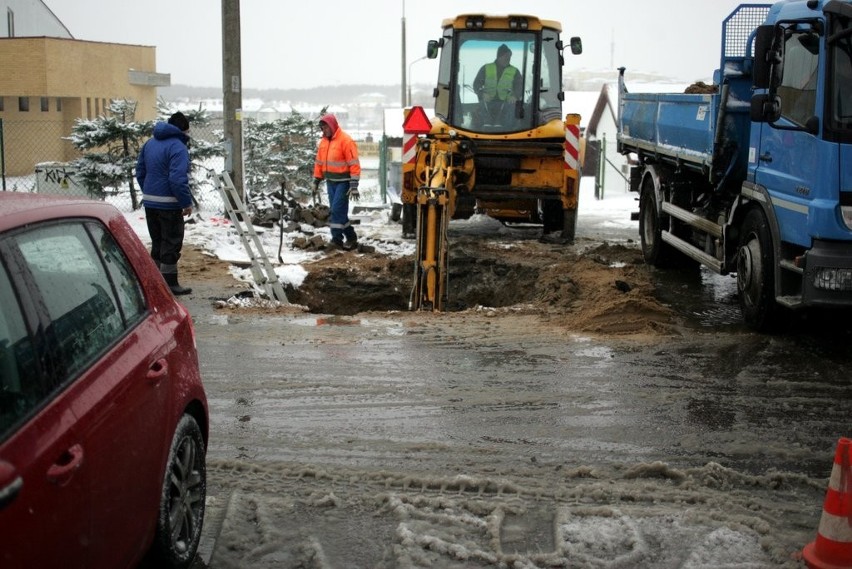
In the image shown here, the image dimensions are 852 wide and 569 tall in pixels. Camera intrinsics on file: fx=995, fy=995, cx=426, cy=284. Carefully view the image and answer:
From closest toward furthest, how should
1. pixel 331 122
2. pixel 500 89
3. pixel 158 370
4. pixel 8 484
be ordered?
pixel 8 484 < pixel 158 370 < pixel 331 122 < pixel 500 89

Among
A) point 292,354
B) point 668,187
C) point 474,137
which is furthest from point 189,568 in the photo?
point 474,137

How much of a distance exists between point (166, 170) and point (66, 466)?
8.60 metres

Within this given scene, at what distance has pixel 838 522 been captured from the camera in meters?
4.28

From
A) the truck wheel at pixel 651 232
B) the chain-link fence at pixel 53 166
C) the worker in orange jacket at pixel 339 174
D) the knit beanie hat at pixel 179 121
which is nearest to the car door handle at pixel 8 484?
the knit beanie hat at pixel 179 121

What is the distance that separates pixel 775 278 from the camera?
859 centimetres

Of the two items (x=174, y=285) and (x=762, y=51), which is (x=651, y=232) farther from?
(x=174, y=285)

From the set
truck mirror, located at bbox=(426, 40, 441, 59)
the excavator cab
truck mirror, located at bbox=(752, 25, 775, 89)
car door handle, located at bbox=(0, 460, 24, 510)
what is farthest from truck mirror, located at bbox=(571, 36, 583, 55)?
car door handle, located at bbox=(0, 460, 24, 510)

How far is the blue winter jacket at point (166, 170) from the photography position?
11078mm

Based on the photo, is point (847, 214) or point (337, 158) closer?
point (847, 214)

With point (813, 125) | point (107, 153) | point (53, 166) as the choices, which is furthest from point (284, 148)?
point (813, 125)

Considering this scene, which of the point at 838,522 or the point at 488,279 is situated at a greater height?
the point at 838,522

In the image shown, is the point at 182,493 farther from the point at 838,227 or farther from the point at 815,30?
the point at 815,30

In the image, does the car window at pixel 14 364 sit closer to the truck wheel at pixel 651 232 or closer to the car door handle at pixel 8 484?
the car door handle at pixel 8 484

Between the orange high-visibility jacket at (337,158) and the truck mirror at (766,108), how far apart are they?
24.8 ft
